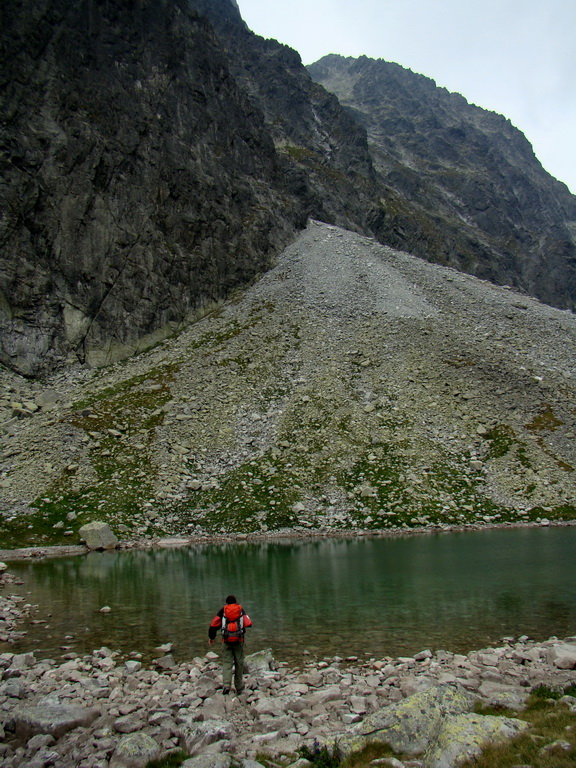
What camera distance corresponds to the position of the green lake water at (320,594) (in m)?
19.4

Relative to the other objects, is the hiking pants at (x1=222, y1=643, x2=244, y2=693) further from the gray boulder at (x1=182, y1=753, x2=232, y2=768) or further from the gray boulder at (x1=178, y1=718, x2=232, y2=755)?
the gray boulder at (x1=182, y1=753, x2=232, y2=768)

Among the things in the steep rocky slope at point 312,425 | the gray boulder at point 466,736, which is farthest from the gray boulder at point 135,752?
the steep rocky slope at point 312,425

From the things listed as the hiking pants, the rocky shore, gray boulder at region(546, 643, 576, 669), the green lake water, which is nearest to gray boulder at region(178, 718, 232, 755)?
the rocky shore

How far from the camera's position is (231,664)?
1490cm

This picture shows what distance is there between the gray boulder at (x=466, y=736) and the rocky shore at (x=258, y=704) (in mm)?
26

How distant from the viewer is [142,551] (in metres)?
41.6

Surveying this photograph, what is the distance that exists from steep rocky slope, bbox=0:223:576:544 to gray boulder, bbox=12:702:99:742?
3352cm

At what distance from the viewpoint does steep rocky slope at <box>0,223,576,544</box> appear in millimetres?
48125

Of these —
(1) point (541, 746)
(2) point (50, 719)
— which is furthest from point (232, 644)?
(1) point (541, 746)

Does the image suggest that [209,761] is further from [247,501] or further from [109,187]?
[109,187]

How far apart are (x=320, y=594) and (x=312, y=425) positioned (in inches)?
1288

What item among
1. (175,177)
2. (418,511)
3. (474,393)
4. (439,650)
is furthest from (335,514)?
(175,177)

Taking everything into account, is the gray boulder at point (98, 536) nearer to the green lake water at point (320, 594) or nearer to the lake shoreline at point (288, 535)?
the lake shoreline at point (288, 535)

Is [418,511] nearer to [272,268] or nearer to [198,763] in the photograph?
[198,763]
